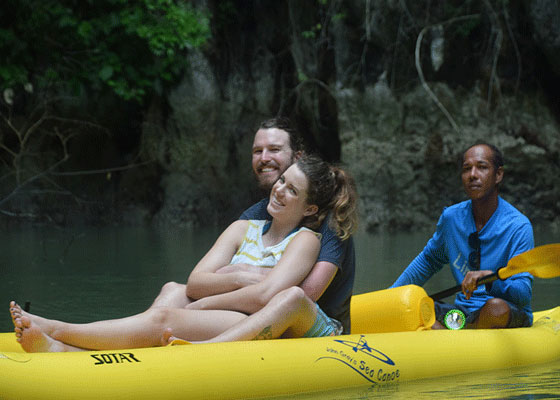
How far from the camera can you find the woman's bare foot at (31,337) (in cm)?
250

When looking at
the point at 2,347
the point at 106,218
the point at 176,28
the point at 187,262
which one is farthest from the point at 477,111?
the point at 2,347

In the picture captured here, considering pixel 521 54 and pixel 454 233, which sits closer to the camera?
pixel 454 233

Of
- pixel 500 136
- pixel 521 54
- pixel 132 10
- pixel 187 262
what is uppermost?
pixel 132 10

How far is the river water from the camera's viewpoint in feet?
9.83

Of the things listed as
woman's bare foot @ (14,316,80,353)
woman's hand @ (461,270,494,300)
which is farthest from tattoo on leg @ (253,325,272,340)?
woman's hand @ (461,270,494,300)

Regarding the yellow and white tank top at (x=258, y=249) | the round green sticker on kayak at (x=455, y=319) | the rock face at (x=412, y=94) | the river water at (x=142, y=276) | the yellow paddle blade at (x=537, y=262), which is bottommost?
the river water at (x=142, y=276)

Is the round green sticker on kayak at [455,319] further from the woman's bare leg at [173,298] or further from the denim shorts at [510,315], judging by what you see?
the woman's bare leg at [173,298]

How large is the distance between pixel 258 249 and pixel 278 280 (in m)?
0.27

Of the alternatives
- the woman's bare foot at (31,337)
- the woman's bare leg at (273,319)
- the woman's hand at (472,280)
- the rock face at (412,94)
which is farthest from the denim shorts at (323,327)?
the rock face at (412,94)

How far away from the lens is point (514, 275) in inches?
135

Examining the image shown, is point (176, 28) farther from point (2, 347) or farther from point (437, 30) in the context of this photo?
point (2, 347)

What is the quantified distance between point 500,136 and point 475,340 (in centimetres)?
795

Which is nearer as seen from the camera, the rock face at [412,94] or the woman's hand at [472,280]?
the woman's hand at [472,280]

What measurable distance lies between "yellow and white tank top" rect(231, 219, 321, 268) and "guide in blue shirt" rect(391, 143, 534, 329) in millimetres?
915
